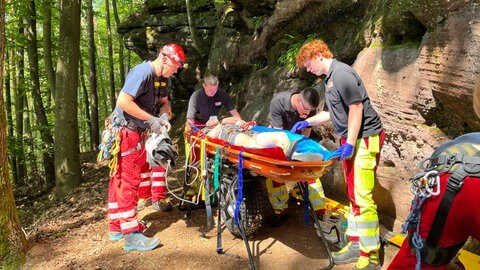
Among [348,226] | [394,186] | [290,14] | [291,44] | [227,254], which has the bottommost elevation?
[227,254]

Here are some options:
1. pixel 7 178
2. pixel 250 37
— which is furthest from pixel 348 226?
pixel 250 37

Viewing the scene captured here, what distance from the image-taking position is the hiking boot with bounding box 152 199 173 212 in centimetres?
582

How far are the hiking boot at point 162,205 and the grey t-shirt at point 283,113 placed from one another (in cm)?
209

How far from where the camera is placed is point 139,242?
4.61 metres

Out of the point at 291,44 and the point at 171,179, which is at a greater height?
the point at 291,44

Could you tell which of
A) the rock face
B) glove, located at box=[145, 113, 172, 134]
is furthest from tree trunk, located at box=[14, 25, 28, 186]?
glove, located at box=[145, 113, 172, 134]

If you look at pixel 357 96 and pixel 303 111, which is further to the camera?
pixel 303 111

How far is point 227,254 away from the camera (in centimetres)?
444

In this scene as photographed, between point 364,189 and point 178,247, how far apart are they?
7.69ft

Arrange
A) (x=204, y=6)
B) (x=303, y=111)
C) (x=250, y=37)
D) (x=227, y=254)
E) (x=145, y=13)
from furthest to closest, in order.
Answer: (x=145, y=13) → (x=204, y=6) → (x=250, y=37) → (x=303, y=111) → (x=227, y=254)

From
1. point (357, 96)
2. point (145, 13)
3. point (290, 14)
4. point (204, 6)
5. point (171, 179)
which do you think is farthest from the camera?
point (145, 13)

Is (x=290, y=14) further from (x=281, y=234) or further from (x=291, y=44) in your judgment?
(x=281, y=234)

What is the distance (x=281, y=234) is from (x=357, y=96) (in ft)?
6.99

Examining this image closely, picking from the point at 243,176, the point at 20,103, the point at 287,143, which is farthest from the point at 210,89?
the point at 20,103
